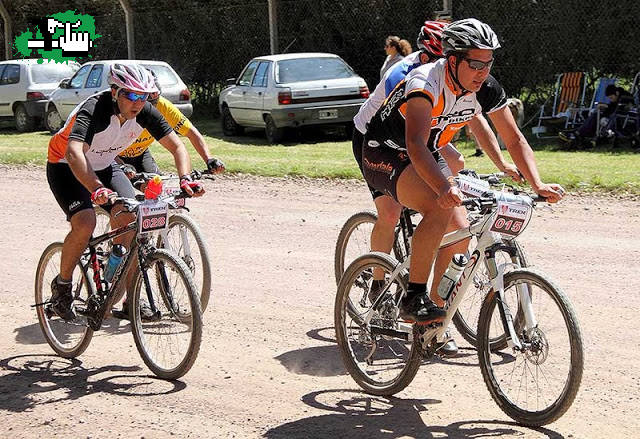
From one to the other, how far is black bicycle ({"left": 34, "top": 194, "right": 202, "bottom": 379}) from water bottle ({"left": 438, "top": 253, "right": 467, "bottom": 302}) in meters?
1.41

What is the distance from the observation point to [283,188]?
15.1 meters

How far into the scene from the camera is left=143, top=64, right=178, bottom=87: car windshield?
75.3 feet

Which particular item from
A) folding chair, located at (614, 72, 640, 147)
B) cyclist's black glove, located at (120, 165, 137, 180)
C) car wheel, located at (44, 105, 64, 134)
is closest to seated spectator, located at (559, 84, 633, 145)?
folding chair, located at (614, 72, 640, 147)

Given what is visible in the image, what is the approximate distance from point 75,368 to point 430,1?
16.1 meters

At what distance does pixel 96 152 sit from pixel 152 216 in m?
1.12

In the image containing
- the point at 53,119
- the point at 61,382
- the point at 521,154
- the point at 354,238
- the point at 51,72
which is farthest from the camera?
the point at 51,72

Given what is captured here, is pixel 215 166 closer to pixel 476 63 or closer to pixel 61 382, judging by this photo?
pixel 61 382

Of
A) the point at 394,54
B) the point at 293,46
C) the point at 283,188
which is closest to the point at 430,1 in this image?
the point at 293,46

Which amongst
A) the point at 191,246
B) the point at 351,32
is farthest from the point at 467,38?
the point at 351,32

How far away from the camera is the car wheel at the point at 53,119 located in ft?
80.8

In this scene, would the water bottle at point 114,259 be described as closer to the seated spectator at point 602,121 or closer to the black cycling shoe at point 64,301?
the black cycling shoe at point 64,301

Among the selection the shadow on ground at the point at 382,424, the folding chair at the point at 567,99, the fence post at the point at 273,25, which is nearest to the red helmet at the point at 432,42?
the shadow on ground at the point at 382,424

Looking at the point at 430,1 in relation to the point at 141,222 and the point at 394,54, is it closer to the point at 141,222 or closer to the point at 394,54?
the point at 394,54

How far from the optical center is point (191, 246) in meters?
8.05
